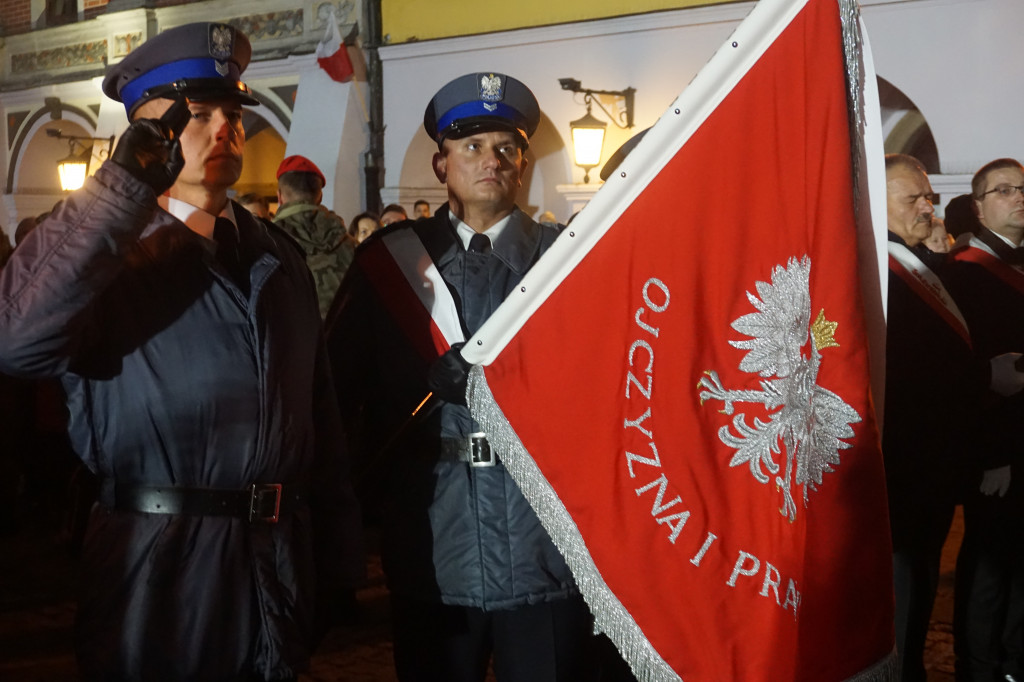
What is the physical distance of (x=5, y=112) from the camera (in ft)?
67.7

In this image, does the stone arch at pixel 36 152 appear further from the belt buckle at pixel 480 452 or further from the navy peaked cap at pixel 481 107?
the belt buckle at pixel 480 452

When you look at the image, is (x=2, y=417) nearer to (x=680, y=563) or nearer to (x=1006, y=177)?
(x=680, y=563)

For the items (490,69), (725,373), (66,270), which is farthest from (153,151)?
(490,69)

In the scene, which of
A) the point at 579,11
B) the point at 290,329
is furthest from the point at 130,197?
the point at 579,11

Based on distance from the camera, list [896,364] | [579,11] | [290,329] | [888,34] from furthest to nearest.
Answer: [579,11] → [888,34] → [896,364] → [290,329]

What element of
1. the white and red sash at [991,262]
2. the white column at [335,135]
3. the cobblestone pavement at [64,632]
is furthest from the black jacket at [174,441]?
the white column at [335,135]

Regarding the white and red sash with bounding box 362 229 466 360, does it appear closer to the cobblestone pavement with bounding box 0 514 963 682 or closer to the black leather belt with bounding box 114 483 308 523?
the black leather belt with bounding box 114 483 308 523

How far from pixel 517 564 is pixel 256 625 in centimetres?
74

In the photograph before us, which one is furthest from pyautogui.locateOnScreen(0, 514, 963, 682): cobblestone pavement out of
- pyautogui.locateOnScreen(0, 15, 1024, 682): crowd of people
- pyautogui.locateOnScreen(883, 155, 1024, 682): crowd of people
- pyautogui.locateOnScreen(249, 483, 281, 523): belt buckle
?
pyautogui.locateOnScreen(249, 483, 281, 523): belt buckle

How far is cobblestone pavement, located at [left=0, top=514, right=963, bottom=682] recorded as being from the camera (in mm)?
4988

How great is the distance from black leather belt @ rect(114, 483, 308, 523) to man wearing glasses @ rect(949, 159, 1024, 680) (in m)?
3.14

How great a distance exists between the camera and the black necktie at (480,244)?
10.1 feet

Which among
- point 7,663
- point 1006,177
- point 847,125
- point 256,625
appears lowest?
point 7,663

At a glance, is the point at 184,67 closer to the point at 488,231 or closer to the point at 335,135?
the point at 488,231
